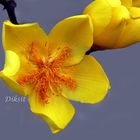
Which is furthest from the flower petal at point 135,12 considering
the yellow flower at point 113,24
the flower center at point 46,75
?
the flower center at point 46,75

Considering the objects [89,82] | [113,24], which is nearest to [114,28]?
[113,24]

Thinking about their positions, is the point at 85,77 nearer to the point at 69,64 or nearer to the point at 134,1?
the point at 69,64

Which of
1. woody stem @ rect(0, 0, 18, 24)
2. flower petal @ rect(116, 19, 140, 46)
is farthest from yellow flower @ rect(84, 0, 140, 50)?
woody stem @ rect(0, 0, 18, 24)

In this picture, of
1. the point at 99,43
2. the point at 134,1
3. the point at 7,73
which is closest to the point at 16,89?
the point at 7,73

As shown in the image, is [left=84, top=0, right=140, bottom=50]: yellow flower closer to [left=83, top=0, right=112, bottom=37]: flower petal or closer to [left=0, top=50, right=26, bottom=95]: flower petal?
[left=83, top=0, right=112, bottom=37]: flower petal

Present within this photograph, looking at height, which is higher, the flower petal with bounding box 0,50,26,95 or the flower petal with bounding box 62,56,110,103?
the flower petal with bounding box 0,50,26,95

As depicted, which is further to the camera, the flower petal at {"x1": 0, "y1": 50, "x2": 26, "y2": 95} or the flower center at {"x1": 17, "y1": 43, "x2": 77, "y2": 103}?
the flower center at {"x1": 17, "y1": 43, "x2": 77, "y2": 103}

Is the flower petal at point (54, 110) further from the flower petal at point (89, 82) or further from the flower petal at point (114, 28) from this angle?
the flower petal at point (114, 28)
